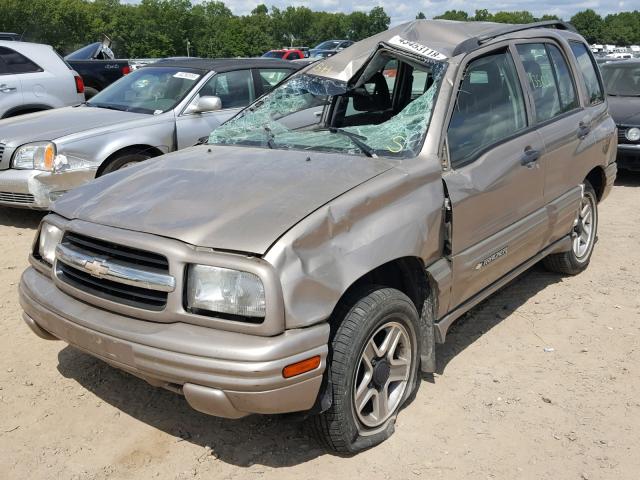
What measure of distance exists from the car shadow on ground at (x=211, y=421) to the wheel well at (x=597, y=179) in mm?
1863

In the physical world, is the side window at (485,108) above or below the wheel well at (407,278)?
above

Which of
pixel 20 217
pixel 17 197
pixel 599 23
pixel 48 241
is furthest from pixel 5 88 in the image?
pixel 599 23

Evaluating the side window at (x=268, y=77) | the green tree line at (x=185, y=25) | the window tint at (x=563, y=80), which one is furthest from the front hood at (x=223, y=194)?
the green tree line at (x=185, y=25)

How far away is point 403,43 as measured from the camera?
156 inches

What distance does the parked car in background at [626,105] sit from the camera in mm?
8656

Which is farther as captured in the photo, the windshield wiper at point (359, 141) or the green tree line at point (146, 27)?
the green tree line at point (146, 27)

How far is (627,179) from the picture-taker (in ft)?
30.9

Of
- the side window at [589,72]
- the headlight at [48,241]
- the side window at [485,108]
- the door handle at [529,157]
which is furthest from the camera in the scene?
the side window at [589,72]

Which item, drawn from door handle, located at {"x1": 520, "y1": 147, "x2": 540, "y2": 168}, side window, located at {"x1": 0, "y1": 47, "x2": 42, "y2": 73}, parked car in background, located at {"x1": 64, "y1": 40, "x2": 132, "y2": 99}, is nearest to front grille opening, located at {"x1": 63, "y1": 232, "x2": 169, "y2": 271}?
door handle, located at {"x1": 520, "y1": 147, "x2": 540, "y2": 168}

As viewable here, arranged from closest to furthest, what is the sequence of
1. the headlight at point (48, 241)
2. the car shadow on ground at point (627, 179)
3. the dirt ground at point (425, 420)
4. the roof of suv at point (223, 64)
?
the dirt ground at point (425, 420) < the headlight at point (48, 241) < the roof of suv at point (223, 64) < the car shadow on ground at point (627, 179)

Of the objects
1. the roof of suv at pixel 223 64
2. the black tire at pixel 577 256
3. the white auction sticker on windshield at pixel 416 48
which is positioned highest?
the white auction sticker on windshield at pixel 416 48

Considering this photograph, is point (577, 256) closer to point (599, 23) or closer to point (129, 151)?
point (129, 151)

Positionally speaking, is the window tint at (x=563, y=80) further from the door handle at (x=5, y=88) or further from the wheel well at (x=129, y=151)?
the door handle at (x=5, y=88)

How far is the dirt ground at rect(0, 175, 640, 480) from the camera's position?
3012 millimetres
